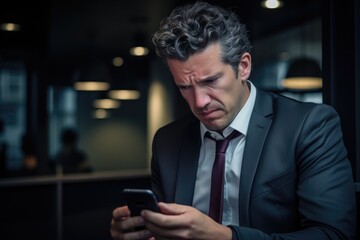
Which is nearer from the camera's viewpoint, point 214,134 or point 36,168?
point 214,134

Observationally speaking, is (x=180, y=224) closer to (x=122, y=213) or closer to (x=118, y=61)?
(x=122, y=213)

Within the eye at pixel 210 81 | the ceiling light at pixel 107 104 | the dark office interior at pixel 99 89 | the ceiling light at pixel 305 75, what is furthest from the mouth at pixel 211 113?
the ceiling light at pixel 107 104

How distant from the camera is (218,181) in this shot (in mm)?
1741

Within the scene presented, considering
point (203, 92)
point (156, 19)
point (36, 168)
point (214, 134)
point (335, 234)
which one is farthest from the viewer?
point (36, 168)

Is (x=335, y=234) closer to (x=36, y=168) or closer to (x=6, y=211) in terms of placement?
(x=6, y=211)

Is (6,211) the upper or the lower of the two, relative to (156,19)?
lower

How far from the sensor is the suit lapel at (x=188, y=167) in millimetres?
1830

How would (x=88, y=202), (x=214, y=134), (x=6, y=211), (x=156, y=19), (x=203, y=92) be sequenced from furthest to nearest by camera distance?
1. (x=156, y=19)
2. (x=88, y=202)
3. (x=6, y=211)
4. (x=214, y=134)
5. (x=203, y=92)

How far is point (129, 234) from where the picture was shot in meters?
1.54

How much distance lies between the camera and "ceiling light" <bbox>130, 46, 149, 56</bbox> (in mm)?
8913

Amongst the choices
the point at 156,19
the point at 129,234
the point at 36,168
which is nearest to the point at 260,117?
the point at 129,234

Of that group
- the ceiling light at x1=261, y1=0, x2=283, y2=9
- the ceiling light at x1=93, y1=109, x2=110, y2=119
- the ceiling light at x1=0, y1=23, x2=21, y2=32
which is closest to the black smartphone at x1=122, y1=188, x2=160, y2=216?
the ceiling light at x1=261, y1=0, x2=283, y2=9

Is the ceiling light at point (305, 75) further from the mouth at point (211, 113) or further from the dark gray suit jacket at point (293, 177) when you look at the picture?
the mouth at point (211, 113)

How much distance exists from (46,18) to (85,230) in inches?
128
